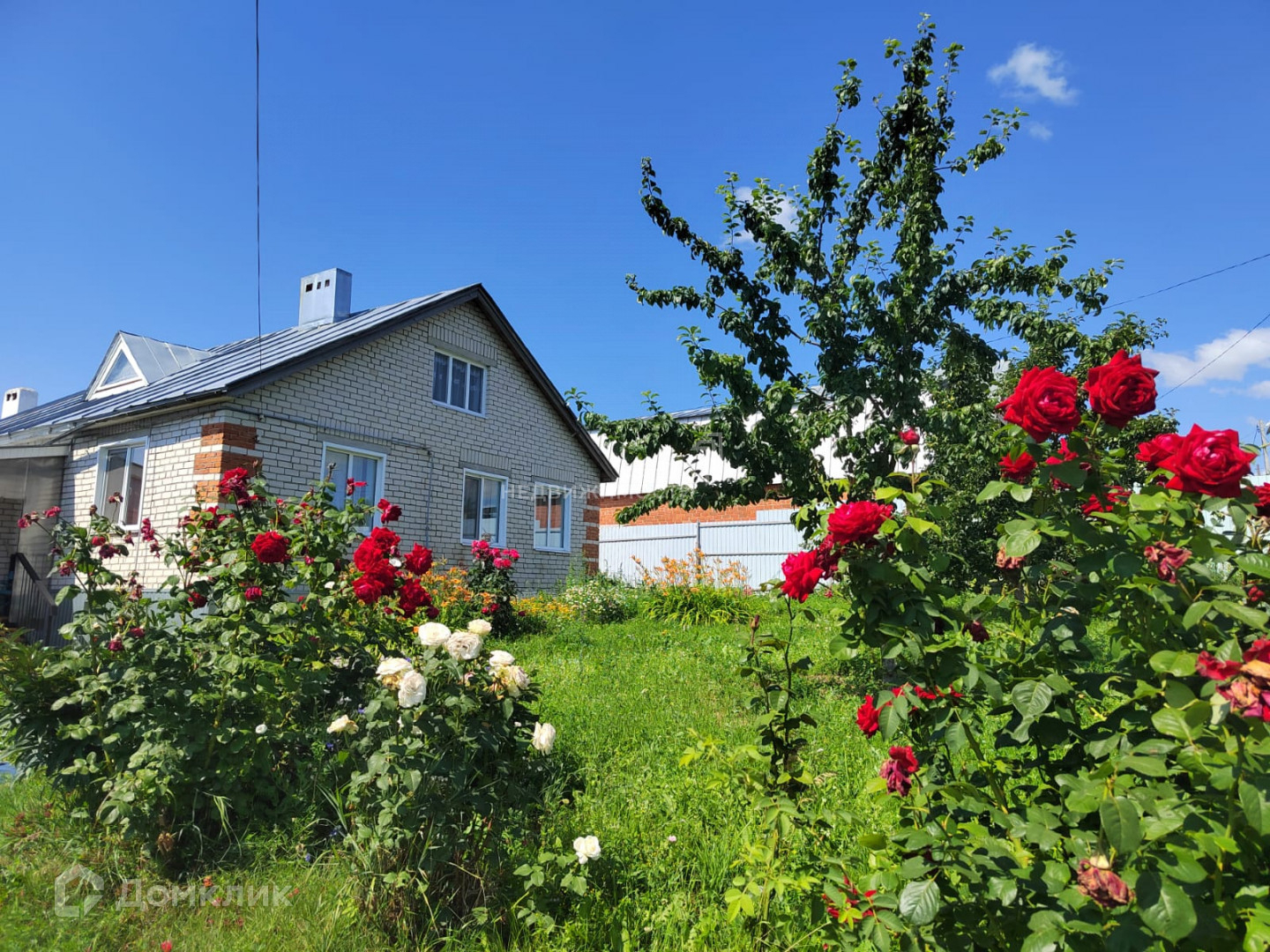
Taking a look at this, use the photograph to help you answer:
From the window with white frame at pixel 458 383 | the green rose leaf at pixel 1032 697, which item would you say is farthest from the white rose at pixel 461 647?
the window with white frame at pixel 458 383

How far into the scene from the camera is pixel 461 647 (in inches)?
101

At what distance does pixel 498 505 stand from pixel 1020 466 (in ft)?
42.7

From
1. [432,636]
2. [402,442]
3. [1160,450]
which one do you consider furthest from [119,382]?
[1160,450]

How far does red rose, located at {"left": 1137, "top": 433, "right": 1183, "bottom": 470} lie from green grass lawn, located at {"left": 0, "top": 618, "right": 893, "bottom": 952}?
1061 millimetres

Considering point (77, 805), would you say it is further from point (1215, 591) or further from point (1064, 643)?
point (1215, 591)

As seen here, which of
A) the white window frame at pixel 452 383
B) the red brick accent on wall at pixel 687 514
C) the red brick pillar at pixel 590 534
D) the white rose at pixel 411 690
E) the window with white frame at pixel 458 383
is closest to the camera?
the white rose at pixel 411 690

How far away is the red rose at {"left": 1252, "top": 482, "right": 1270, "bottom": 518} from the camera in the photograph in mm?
A: 1592

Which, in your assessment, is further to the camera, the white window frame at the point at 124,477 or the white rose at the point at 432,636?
the white window frame at the point at 124,477

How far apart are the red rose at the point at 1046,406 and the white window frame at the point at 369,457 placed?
429 inches

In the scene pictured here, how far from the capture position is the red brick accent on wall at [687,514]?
2086 cm

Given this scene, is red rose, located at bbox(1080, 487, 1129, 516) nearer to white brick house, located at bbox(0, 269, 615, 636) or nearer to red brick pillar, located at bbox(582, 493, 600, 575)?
white brick house, located at bbox(0, 269, 615, 636)

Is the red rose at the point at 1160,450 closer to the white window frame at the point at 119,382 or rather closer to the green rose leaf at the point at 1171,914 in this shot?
the green rose leaf at the point at 1171,914

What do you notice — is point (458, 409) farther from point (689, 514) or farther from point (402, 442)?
point (689, 514)

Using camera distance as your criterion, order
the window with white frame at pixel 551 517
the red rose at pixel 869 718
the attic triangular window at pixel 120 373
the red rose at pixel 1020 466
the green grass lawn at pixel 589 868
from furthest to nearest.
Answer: the window with white frame at pixel 551 517 < the attic triangular window at pixel 120 373 < the green grass lawn at pixel 589 868 < the red rose at pixel 869 718 < the red rose at pixel 1020 466
